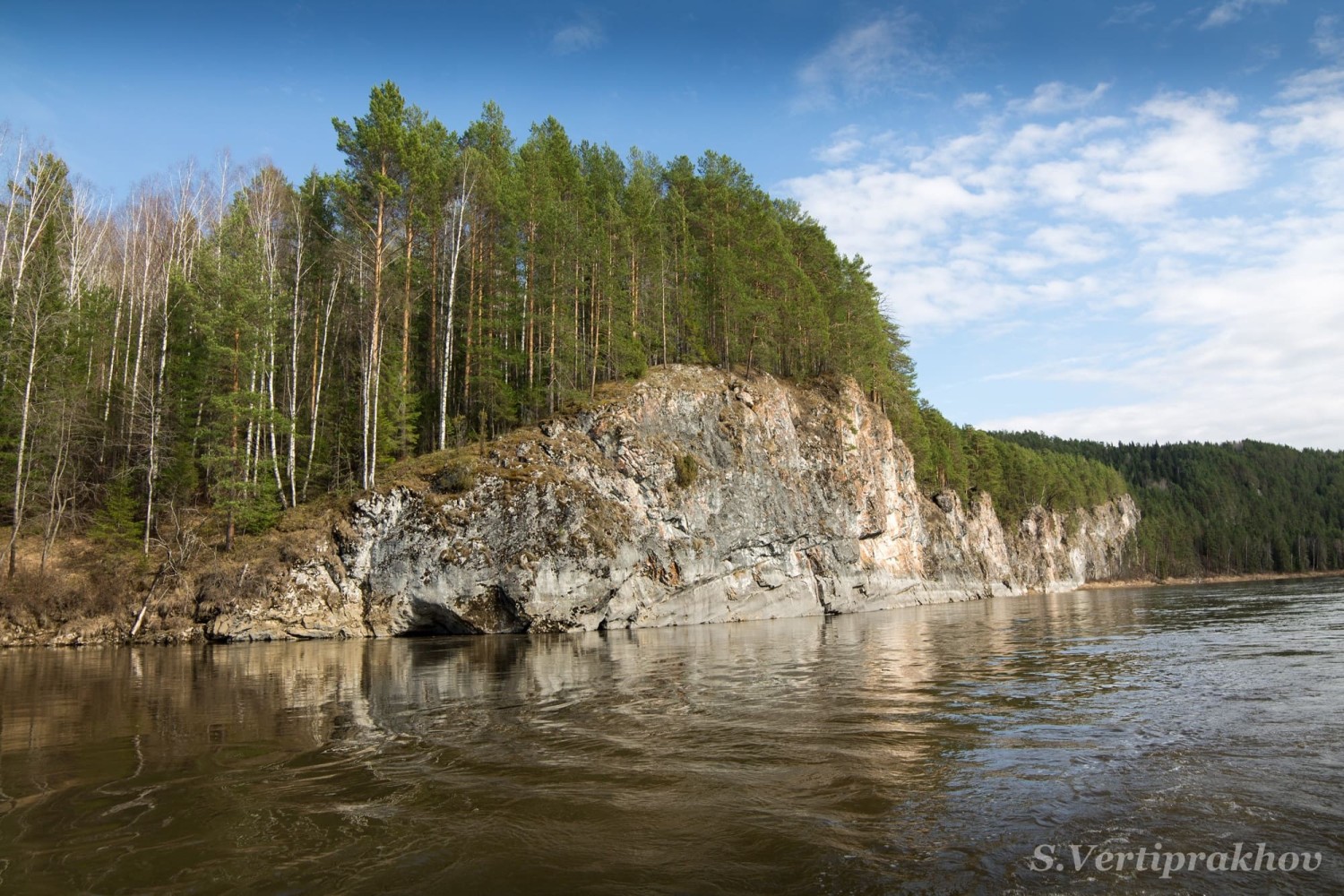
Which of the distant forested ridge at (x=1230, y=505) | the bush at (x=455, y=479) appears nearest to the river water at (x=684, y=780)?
the bush at (x=455, y=479)

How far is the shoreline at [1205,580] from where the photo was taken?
357ft

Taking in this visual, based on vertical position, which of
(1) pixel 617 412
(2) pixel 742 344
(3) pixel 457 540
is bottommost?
(3) pixel 457 540

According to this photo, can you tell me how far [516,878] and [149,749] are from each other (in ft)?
24.3

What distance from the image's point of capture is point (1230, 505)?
504 feet

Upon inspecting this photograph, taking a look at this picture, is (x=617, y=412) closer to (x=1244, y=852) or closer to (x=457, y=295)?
(x=457, y=295)

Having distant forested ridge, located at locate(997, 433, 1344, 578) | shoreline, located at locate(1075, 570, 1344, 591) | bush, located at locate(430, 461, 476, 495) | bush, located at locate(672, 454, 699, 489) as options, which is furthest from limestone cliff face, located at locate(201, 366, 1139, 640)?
distant forested ridge, located at locate(997, 433, 1344, 578)

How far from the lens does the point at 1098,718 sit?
1002cm

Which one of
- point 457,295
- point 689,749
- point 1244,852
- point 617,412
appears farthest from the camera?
point 457,295

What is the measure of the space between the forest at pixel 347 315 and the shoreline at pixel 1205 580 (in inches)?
3221

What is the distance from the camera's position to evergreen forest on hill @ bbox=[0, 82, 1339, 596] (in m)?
30.4

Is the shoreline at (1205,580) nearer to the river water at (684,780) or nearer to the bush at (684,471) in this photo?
the bush at (684,471)

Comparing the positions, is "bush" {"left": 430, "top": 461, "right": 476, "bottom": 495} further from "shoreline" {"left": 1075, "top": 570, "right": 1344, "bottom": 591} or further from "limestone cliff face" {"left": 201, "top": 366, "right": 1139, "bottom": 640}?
"shoreline" {"left": 1075, "top": 570, "right": 1344, "bottom": 591}

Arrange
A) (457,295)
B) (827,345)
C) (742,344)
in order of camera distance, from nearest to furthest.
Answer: (457,295) < (742,344) < (827,345)

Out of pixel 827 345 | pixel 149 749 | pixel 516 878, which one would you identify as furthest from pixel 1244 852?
pixel 827 345
